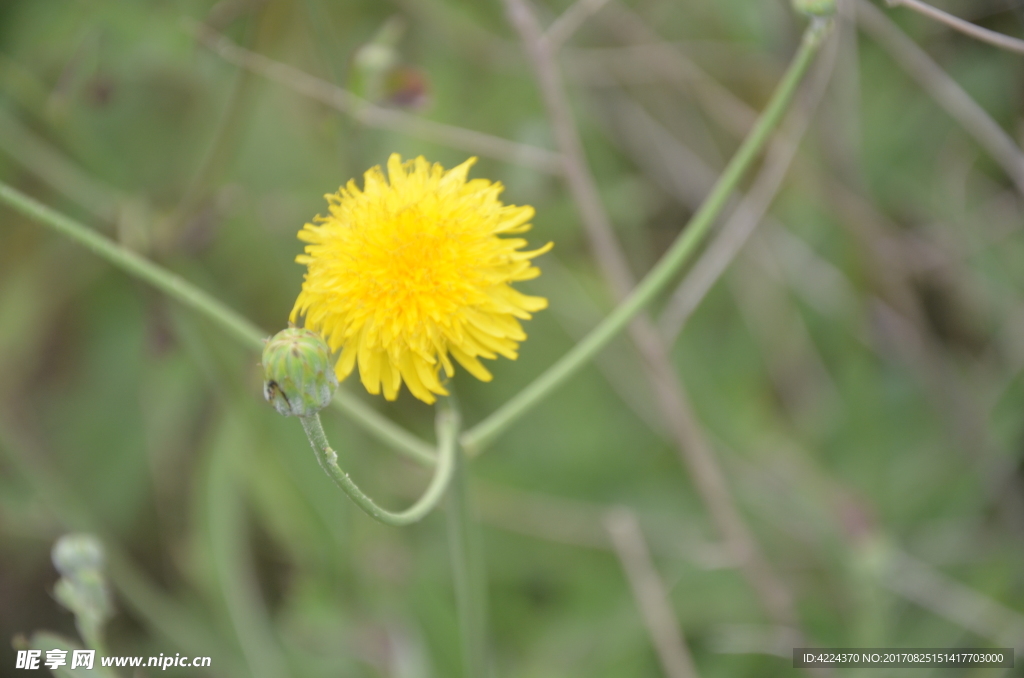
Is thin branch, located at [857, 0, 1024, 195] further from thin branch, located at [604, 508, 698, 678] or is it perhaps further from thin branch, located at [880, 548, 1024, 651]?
thin branch, located at [604, 508, 698, 678]

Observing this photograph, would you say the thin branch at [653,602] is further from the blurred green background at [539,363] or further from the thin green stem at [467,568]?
the thin green stem at [467,568]

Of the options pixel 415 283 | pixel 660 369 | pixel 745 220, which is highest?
pixel 745 220

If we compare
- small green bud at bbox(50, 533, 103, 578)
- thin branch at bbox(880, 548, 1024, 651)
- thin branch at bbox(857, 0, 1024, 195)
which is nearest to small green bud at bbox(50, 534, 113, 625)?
small green bud at bbox(50, 533, 103, 578)

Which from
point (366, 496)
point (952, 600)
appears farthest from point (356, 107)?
point (952, 600)

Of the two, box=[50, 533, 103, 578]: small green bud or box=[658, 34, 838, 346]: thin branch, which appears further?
box=[658, 34, 838, 346]: thin branch

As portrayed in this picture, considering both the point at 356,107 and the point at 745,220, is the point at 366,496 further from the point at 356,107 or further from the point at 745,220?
the point at 745,220

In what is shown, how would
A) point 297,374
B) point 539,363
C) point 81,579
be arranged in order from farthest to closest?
1. point 539,363
2. point 81,579
3. point 297,374

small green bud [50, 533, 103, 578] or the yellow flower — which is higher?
the yellow flower
